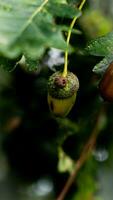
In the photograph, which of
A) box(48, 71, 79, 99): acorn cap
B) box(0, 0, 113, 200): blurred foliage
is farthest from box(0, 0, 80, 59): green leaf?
box(0, 0, 113, 200): blurred foliage

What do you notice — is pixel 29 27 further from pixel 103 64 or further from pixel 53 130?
pixel 53 130

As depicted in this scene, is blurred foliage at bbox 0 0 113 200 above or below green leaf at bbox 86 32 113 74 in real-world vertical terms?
below

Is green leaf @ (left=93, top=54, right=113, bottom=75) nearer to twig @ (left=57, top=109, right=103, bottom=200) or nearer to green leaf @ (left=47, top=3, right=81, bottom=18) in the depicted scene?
green leaf @ (left=47, top=3, right=81, bottom=18)

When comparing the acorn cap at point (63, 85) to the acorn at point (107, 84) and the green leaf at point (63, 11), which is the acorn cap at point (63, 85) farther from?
the green leaf at point (63, 11)

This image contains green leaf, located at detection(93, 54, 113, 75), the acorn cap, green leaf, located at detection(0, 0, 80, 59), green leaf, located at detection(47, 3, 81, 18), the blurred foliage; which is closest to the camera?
green leaf, located at detection(0, 0, 80, 59)

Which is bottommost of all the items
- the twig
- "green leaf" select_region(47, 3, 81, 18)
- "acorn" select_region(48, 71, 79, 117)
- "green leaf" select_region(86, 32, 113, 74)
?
the twig

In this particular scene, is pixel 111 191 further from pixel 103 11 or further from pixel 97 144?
pixel 103 11

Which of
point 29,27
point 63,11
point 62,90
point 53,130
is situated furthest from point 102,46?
point 53,130
